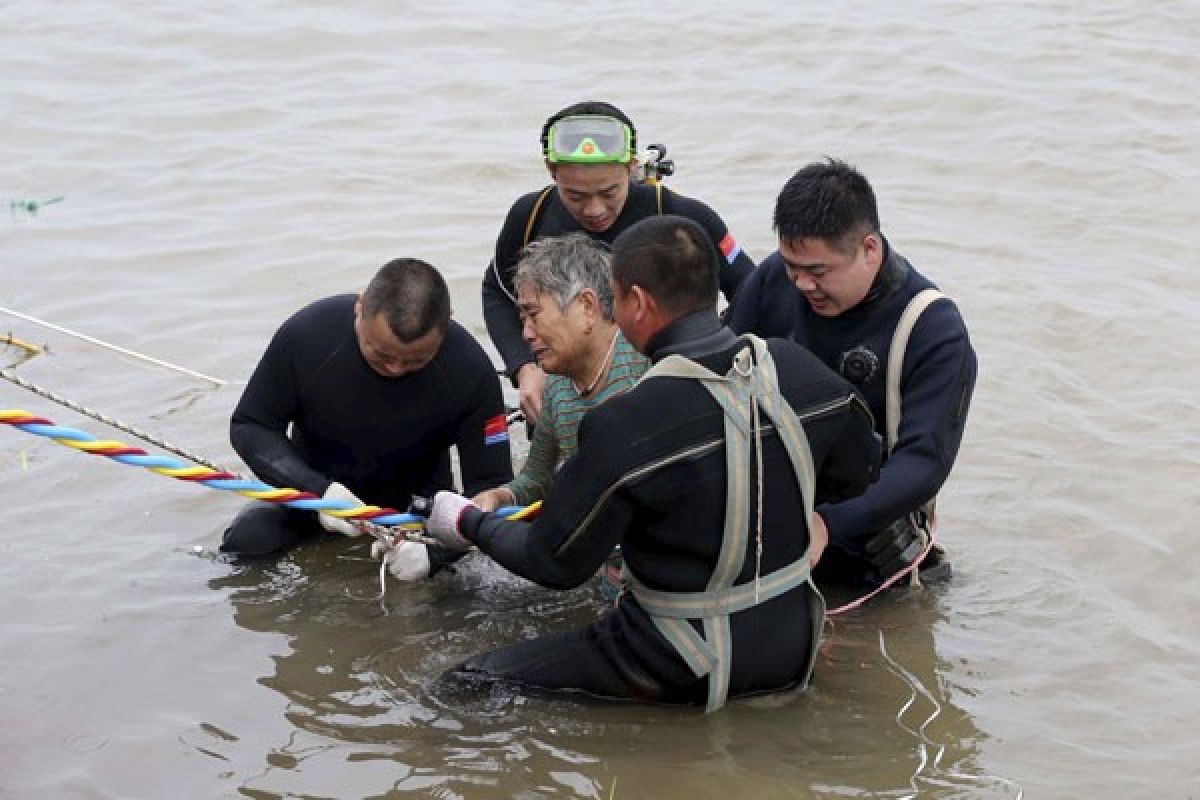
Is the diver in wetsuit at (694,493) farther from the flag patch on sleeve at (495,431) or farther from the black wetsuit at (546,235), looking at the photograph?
the black wetsuit at (546,235)

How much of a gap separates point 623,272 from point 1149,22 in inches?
426

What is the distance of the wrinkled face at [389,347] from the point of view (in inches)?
198

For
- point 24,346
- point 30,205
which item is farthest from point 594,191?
point 30,205

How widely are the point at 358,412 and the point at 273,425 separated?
280mm

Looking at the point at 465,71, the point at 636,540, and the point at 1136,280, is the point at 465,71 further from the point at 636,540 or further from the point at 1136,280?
the point at 636,540

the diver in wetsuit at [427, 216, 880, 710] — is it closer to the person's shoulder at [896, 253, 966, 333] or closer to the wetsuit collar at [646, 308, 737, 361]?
the wetsuit collar at [646, 308, 737, 361]

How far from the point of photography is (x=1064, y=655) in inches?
209

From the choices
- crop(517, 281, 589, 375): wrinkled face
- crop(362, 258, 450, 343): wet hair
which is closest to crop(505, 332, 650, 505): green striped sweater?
crop(517, 281, 589, 375): wrinkled face

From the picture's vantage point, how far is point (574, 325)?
15.6 ft

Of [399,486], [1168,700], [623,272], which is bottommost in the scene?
[1168,700]

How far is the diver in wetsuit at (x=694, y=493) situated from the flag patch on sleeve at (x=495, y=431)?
3.26 ft

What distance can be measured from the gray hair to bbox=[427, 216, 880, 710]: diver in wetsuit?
51cm

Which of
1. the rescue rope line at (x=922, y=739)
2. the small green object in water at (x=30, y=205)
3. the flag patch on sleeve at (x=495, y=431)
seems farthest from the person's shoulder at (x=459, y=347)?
the small green object in water at (x=30, y=205)

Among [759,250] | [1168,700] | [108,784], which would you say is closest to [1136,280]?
[759,250]
